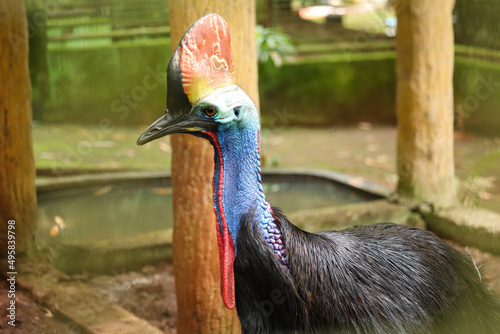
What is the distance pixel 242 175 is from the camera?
184cm

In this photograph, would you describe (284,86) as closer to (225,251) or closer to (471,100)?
(471,100)

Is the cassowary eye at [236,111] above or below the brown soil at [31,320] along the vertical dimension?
above

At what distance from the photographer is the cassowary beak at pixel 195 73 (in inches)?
69.2

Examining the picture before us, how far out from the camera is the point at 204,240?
108 inches

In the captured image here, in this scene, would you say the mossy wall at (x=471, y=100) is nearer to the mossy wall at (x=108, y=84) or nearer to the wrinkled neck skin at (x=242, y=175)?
the mossy wall at (x=108, y=84)

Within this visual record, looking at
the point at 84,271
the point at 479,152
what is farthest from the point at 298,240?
the point at 479,152

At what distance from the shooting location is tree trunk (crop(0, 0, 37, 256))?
346 cm

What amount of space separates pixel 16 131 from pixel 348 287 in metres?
2.40

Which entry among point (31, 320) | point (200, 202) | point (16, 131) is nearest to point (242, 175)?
point (200, 202)

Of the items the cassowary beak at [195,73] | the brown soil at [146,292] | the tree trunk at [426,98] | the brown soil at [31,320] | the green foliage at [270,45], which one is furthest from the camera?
the green foliage at [270,45]

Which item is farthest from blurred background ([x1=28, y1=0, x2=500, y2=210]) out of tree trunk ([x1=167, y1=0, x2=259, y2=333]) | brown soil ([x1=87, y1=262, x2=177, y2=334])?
tree trunk ([x1=167, y1=0, x2=259, y2=333])

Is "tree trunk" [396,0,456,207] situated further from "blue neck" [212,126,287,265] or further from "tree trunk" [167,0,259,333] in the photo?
"blue neck" [212,126,287,265]

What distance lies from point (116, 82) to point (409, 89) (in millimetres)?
4007

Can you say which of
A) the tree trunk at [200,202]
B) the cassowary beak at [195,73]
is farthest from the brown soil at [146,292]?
the cassowary beak at [195,73]
